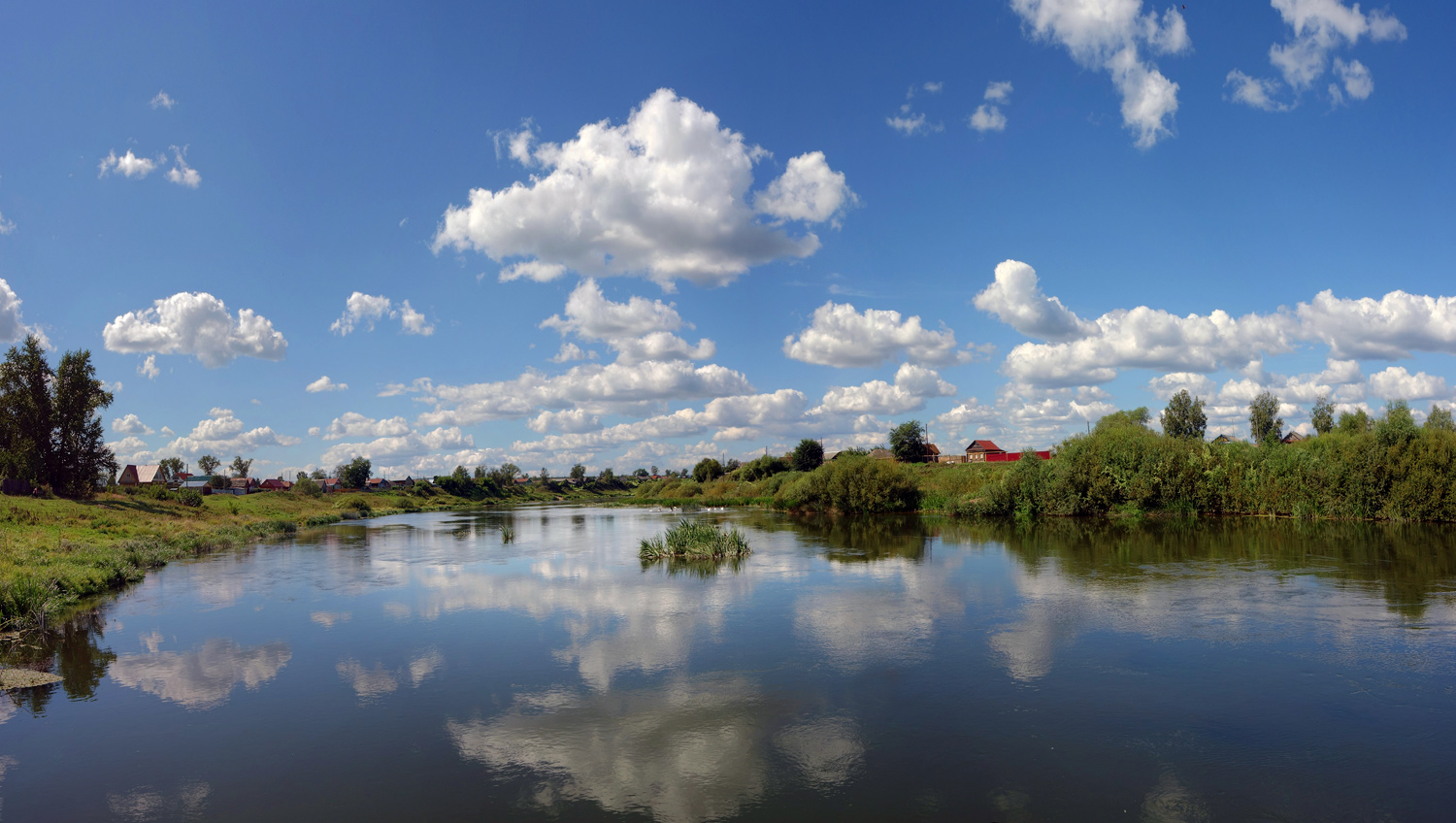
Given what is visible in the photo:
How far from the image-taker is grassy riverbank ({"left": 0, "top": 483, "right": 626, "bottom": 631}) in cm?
1898

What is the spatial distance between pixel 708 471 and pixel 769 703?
370 feet

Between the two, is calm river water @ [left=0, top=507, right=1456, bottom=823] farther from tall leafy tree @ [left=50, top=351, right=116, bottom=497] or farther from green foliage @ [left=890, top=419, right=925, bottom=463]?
green foliage @ [left=890, top=419, right=925, bottom=463]

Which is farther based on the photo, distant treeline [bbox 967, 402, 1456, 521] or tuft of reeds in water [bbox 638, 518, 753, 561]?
distant treeline [bbox 967, 402, 1456, 521]

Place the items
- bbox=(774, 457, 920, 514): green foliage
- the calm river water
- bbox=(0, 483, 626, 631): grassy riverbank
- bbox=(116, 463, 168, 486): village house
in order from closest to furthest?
the calm river water → bbox=(0, 483, 626, 631): grassy riverbank → bbox=(774, 457, 920, 514): green foliage → bbox=(116, 463, 168, 486): village house

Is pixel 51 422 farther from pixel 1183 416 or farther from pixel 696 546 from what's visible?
pixel 1183 416

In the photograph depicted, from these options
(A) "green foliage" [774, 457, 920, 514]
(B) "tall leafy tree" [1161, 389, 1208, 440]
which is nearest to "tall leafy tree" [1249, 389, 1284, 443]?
(B) "tall leafy tree" [1161, 389, 1208, 440]

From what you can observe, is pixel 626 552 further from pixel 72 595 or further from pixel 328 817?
pixel 328 817

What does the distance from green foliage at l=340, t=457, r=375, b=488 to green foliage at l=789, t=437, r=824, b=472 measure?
83767 millimetres

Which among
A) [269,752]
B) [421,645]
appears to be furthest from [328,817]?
[421,645]

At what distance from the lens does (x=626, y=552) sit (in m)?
34.1

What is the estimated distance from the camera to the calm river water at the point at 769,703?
821 centimetres

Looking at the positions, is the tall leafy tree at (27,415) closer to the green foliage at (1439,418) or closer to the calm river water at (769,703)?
the calm river water at (769,703)

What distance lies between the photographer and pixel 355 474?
134750 mm


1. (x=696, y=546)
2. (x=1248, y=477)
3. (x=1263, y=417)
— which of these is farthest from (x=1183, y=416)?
(x=696, y=546)
